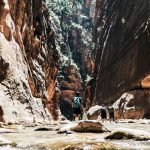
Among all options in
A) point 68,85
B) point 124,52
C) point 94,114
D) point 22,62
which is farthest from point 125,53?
point 68,85

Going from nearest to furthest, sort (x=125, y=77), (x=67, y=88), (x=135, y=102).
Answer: (x=135, y=102), (x=125, y=77), (x=67, y=88)

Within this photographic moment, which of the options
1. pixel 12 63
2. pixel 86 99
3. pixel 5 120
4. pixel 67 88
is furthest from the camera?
pixel 67 88

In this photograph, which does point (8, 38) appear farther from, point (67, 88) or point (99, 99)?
point (67, 88)

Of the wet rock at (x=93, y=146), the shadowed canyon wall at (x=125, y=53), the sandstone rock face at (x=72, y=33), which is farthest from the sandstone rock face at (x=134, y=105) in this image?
the sandstone rock face at (x=72, y=33)

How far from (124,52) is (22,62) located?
18.6 meters

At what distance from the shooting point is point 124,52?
154ft

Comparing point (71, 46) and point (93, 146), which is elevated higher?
point (71, 46)

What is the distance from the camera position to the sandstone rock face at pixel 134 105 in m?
36.7

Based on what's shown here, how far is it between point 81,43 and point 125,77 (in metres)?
76.7

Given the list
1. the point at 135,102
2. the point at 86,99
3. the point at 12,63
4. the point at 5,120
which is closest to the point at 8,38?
the point at 12,63

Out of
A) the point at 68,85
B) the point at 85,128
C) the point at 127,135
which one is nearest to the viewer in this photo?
the point at 127,135

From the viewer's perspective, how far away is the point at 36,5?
48344 millimetres

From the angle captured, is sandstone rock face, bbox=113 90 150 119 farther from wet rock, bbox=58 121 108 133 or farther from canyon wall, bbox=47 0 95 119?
canyon wall, bbox=47 0 95 119

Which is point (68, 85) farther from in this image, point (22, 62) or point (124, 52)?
point (22, 62)
